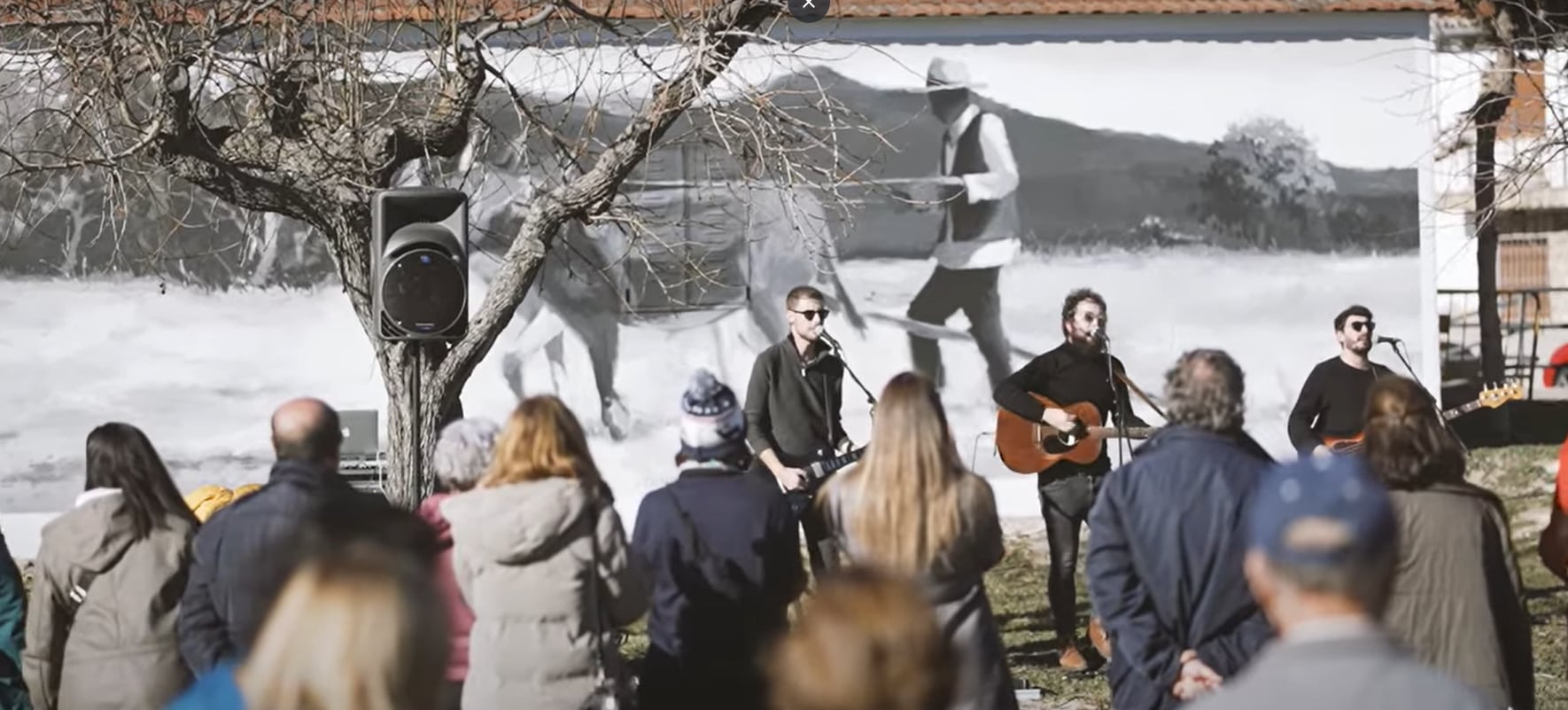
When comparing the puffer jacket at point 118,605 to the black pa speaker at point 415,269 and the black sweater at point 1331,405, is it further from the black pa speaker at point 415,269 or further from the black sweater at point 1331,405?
the black sweater at point 1331,405

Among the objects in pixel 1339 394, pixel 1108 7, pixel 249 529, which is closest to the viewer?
pixel 249 529

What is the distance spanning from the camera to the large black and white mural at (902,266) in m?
17.8

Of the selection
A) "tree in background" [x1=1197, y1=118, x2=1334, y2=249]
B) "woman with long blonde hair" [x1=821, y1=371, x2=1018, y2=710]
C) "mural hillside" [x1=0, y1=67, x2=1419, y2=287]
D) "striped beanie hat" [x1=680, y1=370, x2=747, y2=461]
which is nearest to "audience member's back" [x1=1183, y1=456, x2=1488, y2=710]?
"woman with long blonde hair" [x1=821, y1=371, x2=1018, y2=710]

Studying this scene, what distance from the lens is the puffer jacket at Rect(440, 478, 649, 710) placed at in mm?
5773

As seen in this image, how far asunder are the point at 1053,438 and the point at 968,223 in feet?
26.8

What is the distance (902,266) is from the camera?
18.2m

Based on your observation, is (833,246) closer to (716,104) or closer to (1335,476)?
(716,104)

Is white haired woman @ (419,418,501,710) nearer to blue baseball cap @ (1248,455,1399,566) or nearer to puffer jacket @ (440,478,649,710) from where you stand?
puffer jacket @ (440,478,649,710)

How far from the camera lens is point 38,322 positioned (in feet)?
58.4

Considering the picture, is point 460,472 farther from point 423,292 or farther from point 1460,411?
point 1460,411

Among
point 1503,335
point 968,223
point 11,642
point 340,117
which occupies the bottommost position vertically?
point 11,642

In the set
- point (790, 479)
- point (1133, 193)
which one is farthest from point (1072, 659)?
point (1133, 193)

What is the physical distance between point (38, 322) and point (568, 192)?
954cm

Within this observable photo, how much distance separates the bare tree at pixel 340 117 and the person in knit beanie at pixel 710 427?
3.66 m
